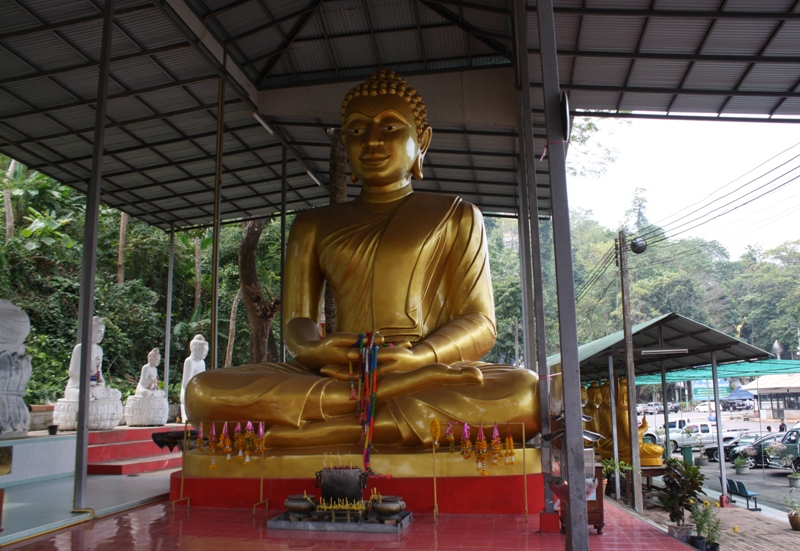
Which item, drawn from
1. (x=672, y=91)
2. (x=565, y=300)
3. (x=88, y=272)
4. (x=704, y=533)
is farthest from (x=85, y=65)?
(x=704, y=533)

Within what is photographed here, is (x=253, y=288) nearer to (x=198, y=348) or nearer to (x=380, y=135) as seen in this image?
(x=198, y=348)

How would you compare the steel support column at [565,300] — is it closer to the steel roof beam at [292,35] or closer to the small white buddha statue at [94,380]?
the steel roof beam at [292,35]

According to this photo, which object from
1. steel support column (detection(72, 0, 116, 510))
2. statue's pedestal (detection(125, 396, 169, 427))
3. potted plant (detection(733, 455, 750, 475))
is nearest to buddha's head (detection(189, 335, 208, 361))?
statue's pedestal (detection(125, 396, 169, 427))

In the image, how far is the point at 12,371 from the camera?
278 inches

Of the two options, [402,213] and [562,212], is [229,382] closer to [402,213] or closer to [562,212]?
[402,213]

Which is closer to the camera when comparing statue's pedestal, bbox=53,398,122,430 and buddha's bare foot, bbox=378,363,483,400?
→ buddha's bare foot, bbox=378,363,483,400

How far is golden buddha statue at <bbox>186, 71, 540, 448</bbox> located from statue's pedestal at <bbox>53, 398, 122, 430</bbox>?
4040 millimetres

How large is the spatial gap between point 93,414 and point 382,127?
5.45m

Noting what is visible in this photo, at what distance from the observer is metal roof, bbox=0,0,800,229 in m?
6.20

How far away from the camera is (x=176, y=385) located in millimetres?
20078

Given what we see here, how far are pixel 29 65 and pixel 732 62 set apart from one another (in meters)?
6.88

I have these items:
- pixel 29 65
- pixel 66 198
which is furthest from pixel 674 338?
pixel 66 198

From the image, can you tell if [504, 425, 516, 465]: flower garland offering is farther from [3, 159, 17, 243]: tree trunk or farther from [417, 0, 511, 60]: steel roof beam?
[3, 159, 17, 243]: tree trunk

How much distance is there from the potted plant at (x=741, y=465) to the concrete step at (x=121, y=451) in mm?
11799
